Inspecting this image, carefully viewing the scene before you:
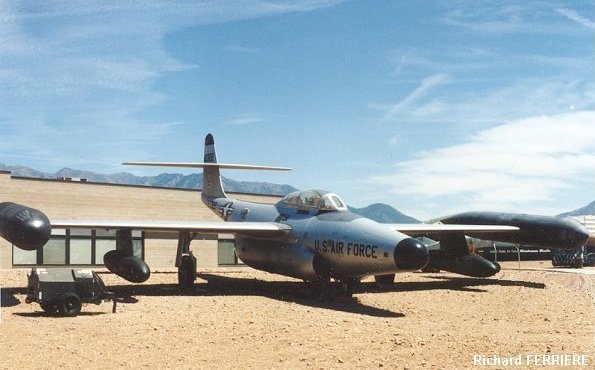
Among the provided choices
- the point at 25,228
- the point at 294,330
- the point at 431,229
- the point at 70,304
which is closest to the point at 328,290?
the point at 294,330

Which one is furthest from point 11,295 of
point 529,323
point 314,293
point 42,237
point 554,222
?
point 554,222

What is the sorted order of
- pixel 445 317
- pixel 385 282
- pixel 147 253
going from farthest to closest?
pixel 147 253 < pixel 385 282 < pixel 445 317

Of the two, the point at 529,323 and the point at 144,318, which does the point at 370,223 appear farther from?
the point at 144,318

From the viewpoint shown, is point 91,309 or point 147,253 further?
point 147,253

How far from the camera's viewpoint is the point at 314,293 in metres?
16.6

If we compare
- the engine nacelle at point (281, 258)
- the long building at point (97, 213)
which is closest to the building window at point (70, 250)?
the long building at point (97, 213)

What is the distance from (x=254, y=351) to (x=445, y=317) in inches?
230

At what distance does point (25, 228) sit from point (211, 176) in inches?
588

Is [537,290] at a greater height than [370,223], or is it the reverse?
[370,223]

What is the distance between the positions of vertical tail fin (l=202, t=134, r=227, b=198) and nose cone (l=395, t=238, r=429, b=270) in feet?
43.6

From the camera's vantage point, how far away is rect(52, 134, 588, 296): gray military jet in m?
15.0

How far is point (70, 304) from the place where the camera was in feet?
41.4

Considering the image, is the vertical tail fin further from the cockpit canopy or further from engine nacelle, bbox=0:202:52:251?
engine nacelle, bbox=0:202:52:251

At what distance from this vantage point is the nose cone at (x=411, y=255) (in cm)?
1388
